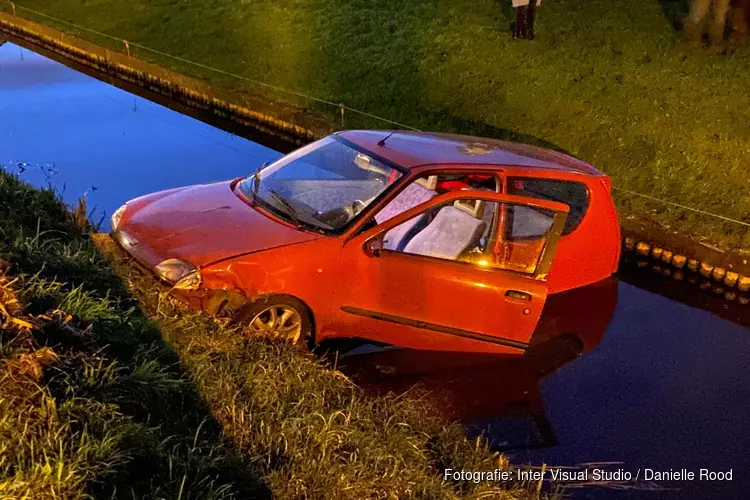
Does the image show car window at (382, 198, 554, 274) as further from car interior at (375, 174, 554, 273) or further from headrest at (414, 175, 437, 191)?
headrest at (414, 175, 437, 191)

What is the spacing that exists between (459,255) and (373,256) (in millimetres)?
765

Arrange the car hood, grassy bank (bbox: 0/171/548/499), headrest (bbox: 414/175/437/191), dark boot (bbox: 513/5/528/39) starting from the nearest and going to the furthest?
1. grassy bank (bbox: 0/171/548/499)
2. the car hood
3. headrest (bbox: 414/175/437/191)
4. dark boot (bbox: 513/5/528/39)

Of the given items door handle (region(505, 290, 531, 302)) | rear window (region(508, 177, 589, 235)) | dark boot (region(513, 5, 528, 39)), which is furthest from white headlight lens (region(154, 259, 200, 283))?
dark boot (region(513, 5, 528, 39))

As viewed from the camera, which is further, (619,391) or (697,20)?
(697,20)

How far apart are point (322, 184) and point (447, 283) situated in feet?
4.45

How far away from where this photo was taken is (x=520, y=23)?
14867mm

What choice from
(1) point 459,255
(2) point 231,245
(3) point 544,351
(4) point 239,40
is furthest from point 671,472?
(4) point 239,40

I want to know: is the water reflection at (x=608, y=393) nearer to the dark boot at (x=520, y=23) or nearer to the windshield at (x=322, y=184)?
the windshield at (x=322, y=184)

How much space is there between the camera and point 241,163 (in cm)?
1118

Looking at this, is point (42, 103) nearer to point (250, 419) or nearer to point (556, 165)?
point (556, 165)

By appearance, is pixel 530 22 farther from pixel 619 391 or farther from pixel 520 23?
pixel 619 391

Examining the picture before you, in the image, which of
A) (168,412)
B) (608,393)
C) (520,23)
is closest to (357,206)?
(168,412)

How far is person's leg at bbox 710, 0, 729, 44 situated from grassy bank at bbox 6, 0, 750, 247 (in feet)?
1.68

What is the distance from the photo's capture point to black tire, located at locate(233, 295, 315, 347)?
197 inches
